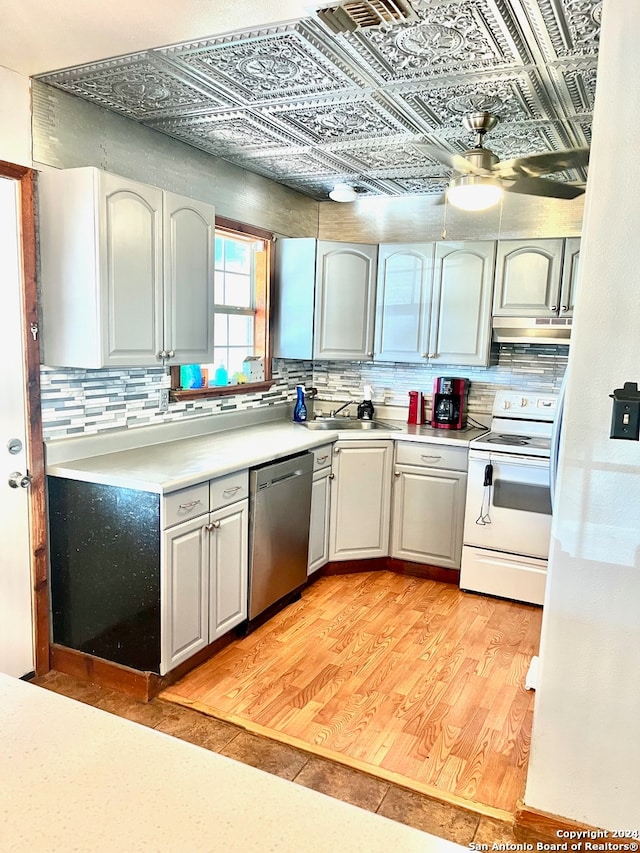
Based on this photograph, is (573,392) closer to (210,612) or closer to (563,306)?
(210,612)

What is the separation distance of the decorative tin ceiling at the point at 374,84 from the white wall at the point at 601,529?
53 cm

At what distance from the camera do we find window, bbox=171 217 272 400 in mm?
3699

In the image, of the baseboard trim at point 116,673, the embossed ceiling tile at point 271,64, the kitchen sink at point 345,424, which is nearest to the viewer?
the embossed ceiling tile at point 271,64

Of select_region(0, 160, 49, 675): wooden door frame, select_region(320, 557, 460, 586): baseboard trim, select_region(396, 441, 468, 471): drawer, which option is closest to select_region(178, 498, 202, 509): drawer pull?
select_region(0, 160, 49, 675): wooden door frame

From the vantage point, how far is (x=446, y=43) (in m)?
2.11

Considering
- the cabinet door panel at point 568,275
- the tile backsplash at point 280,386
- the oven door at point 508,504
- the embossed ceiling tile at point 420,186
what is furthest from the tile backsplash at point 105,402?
the cabinet door panel at point 568,275

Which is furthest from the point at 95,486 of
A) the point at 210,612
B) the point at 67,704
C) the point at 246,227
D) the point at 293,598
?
the point at 246,227

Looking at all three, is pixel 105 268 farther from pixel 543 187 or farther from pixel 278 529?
pixel 543 187

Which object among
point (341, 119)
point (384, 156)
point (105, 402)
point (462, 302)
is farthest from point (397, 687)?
point (384, 156)

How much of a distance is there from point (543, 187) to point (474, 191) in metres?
0.31

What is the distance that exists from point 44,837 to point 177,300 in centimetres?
250

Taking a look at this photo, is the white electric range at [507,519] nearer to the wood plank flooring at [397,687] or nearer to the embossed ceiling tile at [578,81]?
the wood plank flooring at [397,687]

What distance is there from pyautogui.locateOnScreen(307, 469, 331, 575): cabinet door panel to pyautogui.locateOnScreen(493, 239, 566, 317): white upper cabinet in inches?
59.7

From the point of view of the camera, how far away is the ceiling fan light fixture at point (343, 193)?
4.16 m
